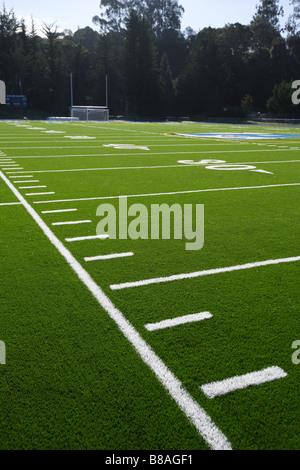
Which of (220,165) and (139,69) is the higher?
(139,69)

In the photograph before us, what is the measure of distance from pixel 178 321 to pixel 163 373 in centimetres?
61

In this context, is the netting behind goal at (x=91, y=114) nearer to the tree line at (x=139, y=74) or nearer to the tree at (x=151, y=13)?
the tree line at (x=139, y=74)

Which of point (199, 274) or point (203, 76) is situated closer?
point (199, 274)

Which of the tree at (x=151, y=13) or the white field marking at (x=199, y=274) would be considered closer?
the white field marking at (x=199, y=274)

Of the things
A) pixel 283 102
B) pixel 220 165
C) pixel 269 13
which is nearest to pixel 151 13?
pixel 269 13

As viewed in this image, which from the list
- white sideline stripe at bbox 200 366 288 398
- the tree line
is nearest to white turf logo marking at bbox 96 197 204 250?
white sideline stripe at bbox 200 366 288 398

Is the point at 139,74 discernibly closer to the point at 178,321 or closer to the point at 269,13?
the point at 269,13

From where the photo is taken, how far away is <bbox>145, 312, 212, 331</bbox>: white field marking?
299 centimetres

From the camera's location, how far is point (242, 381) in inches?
95.4

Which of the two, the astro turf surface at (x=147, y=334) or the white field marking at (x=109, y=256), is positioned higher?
the white field marking at (x=109, y=256)

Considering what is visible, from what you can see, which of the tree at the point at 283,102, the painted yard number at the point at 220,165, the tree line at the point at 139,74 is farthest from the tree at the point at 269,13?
the painted yard number at the point at 220,165

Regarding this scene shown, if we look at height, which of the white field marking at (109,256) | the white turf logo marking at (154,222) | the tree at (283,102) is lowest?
the white field marking at (109,256)

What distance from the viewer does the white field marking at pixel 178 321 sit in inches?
118

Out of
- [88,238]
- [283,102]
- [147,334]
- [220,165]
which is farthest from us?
[283,102]
